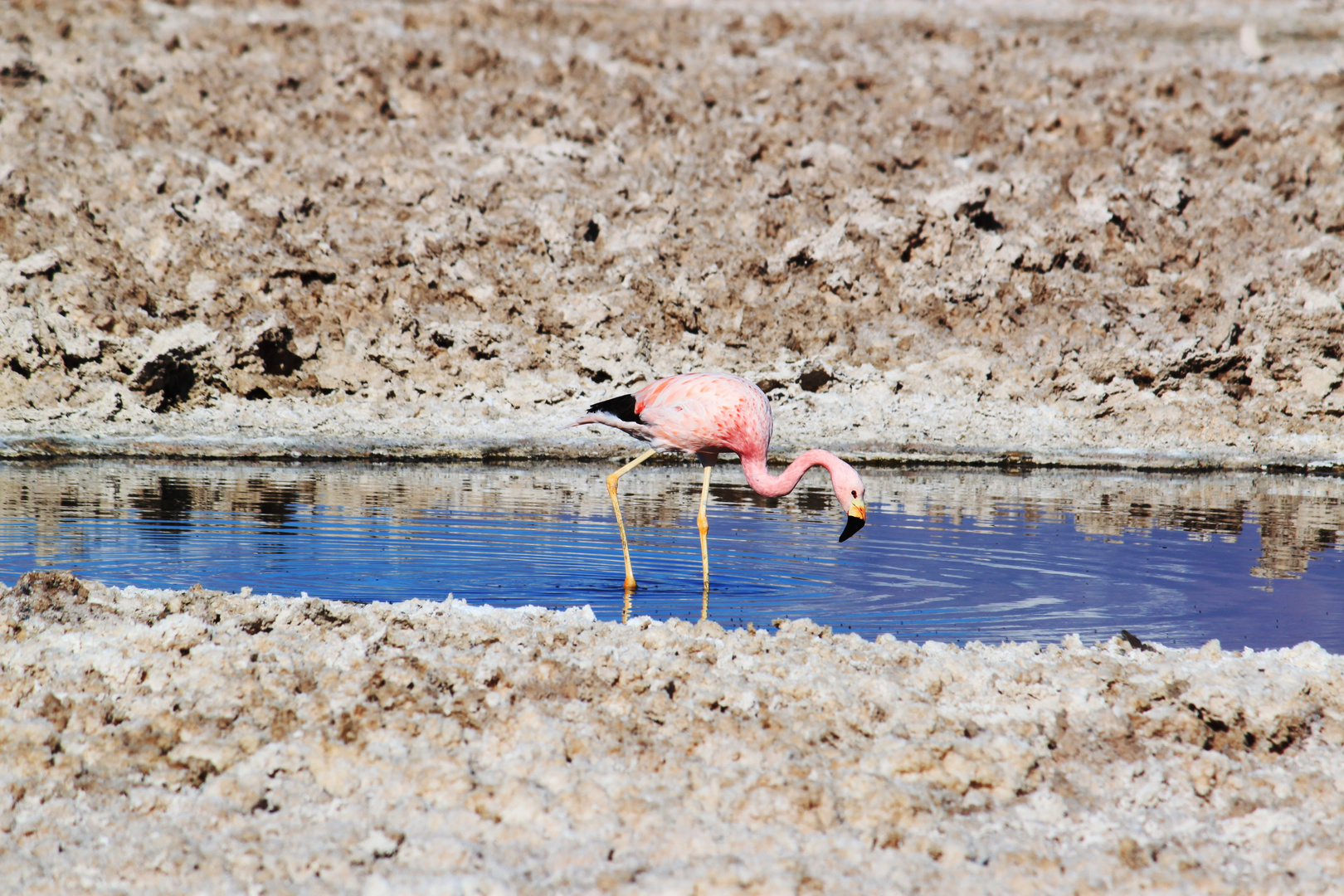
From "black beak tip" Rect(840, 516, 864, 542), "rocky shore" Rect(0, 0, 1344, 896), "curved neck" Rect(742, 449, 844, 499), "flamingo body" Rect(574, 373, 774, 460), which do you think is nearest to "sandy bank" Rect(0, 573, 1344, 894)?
"rocky shore" Rect(0, 0, 1344, 896)

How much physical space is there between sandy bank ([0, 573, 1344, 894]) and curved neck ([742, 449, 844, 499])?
2943 millimetres

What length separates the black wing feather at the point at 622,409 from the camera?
870 cm

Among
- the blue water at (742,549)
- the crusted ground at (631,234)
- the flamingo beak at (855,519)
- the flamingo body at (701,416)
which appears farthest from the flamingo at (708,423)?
the crusted ground at (631,234)

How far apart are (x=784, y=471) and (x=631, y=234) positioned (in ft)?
44.1

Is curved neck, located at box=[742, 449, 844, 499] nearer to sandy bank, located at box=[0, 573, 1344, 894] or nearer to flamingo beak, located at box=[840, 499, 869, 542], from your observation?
flamingo beak, located at box=[840, 499, 869, 542]

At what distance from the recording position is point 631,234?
20.5 meters

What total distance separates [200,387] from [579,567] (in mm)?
12037

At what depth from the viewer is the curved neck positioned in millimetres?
7588

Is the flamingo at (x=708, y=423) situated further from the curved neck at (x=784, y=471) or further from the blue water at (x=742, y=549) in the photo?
the blue water at (x=742, y=549)

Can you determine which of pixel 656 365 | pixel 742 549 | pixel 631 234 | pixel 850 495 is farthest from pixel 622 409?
pixel 631 234

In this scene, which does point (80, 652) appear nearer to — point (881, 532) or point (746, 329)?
point (881, 532)

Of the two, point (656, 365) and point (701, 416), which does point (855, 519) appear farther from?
point (656, 365)

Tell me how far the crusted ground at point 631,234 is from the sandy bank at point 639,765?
1211 centimetres

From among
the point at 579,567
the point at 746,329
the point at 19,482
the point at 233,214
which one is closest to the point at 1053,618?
the point at 579,567
